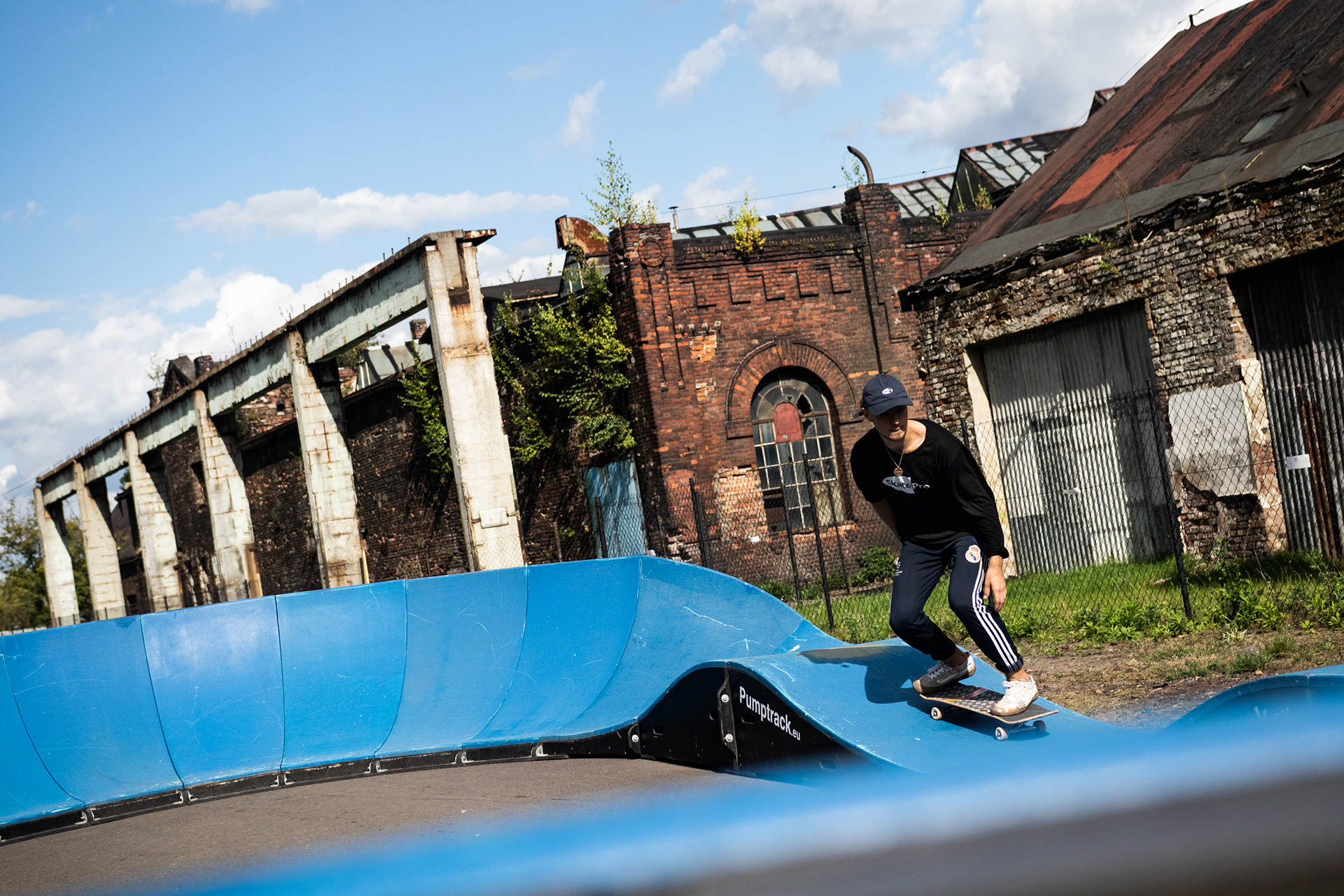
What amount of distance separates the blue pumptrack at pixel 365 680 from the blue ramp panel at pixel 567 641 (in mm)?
15

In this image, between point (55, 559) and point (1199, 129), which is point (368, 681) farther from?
point (55, 559)

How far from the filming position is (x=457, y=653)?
31.1ft

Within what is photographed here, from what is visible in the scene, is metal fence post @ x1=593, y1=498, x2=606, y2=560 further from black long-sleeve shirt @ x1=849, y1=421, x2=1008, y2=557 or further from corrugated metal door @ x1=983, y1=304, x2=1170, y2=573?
black long-sleeve shirt @ x1=849, y1=421, x2=1008, y2=557

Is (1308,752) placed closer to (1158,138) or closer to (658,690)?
(658,690)

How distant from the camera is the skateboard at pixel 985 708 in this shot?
537 centimetres

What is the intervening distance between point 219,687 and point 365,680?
4.06 ft

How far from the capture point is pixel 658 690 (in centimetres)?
845

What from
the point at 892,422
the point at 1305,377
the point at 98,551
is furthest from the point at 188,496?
the point at 892,422

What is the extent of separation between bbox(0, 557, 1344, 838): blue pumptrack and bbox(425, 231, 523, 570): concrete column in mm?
7699

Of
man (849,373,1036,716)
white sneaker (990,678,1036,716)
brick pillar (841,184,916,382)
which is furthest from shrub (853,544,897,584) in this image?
white sneaker (990,678,1036,716)

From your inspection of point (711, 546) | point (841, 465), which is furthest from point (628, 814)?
point (841, 465)

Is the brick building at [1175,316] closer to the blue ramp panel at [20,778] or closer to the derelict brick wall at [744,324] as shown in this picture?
the derelict brick wall at [744,324]

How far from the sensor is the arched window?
2016 cm

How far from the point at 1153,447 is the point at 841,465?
8.91 metres
